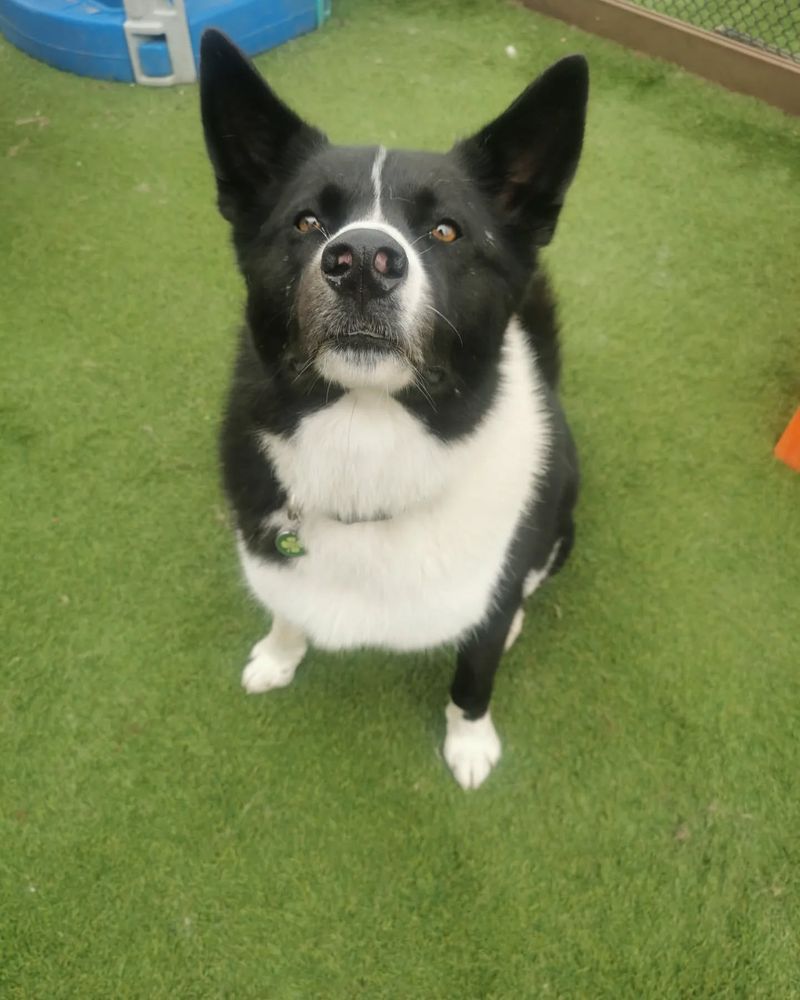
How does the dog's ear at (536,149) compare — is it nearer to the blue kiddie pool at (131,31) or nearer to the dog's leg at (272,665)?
the dog's leg at (272,665)

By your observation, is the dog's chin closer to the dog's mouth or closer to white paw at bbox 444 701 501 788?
the dog's mouth

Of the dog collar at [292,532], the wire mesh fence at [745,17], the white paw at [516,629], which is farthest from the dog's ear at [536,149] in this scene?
the wire mesh fence at [745,17]

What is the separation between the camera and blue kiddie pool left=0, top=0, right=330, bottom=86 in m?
3.25

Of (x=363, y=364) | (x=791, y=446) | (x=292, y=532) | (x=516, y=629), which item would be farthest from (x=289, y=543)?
(x=791, y=446)

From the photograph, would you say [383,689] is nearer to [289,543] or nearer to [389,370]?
[289,543]

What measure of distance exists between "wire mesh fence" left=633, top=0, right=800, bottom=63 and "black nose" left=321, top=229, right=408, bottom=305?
342 cm

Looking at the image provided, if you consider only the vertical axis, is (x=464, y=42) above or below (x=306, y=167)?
below

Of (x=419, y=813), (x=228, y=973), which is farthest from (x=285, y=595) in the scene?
(x=228, y=973)

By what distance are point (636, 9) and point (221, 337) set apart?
8.71 ft

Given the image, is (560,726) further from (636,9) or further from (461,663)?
(636,9)

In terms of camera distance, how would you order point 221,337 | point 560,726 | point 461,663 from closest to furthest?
1. point 461,663
2. point 560,726
3. point 221,337

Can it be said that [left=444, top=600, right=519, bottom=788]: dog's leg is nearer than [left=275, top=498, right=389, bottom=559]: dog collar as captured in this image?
No

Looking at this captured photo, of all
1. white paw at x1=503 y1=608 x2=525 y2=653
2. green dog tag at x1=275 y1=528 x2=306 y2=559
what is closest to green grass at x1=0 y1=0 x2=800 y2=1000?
white paw at x1=503 y1=608 x2=525 y2=653

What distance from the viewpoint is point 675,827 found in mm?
1774
